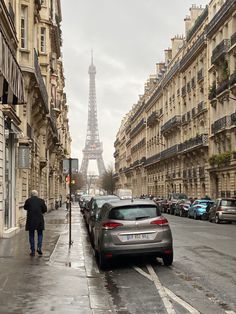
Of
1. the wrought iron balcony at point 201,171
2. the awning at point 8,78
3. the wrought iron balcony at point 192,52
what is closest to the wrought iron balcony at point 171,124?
the wrought iron balcony at point 192,52

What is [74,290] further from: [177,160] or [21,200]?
[177,160]

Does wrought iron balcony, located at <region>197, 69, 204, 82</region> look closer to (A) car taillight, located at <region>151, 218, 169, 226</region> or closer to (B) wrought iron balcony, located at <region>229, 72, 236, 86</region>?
(B) wrought iron balcony, located at <region>229, 72, 236, 86</region>

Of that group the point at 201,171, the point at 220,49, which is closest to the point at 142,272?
the point at 220,49

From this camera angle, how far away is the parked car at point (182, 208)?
4300 cm

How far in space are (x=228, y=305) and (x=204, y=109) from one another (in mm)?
47446

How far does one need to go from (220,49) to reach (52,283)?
135ft

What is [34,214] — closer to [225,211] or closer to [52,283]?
[52,283]

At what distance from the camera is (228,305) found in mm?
8203

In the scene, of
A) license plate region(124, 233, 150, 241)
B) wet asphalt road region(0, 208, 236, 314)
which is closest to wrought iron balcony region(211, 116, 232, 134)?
wet asphalt road region(0, 208, 236, 314)

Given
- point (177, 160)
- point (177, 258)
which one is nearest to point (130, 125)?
point (177, 160)

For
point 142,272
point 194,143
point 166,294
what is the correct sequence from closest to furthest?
point 166,294 < point 142,272 < point 194,143

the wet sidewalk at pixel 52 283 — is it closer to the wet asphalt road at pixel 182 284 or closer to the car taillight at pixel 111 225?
the wet asphalt road at pixel 182 284

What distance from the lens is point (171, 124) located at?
69.9 meters

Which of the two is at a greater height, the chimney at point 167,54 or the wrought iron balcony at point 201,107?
the chimney at point 167,54
